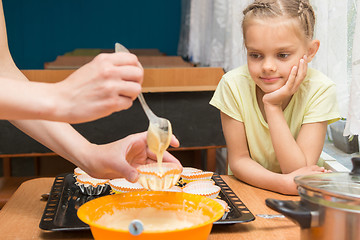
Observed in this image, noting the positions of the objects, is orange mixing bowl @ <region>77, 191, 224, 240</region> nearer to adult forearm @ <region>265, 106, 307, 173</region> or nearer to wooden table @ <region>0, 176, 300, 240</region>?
wooden table @ <region>0, 176, 300, 240</region>

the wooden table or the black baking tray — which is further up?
the black baking tray

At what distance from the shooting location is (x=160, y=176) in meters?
0.93

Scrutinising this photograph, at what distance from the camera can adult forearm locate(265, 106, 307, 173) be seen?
4.59 feet

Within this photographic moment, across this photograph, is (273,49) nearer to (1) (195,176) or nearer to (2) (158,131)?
(1) (195,176)

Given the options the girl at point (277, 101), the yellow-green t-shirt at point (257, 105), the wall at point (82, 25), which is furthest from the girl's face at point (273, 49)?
the wall at point (82, 25)

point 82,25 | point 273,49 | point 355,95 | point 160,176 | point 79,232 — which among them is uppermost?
point 82,25

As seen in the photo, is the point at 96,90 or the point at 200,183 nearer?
the point at 96,90

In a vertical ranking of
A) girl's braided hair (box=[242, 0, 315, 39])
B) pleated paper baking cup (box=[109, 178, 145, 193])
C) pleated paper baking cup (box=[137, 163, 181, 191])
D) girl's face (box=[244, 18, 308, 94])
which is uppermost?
girl's braided hair (box=[242, 0, 315, 39])

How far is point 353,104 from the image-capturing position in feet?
4.17

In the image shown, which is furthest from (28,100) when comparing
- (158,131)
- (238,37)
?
(238,37)

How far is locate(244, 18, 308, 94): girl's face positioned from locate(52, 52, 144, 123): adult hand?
76cm

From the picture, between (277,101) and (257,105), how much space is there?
14cm

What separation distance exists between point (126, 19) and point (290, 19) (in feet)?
17.0

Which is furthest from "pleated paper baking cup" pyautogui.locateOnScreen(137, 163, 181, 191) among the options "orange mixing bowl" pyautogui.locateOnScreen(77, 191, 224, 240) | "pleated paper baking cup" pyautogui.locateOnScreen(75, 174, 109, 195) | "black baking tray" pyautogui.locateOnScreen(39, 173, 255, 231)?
"pleated paper baking cup" pyautogui.locateOnScreen(75, 174, 109, 195)
